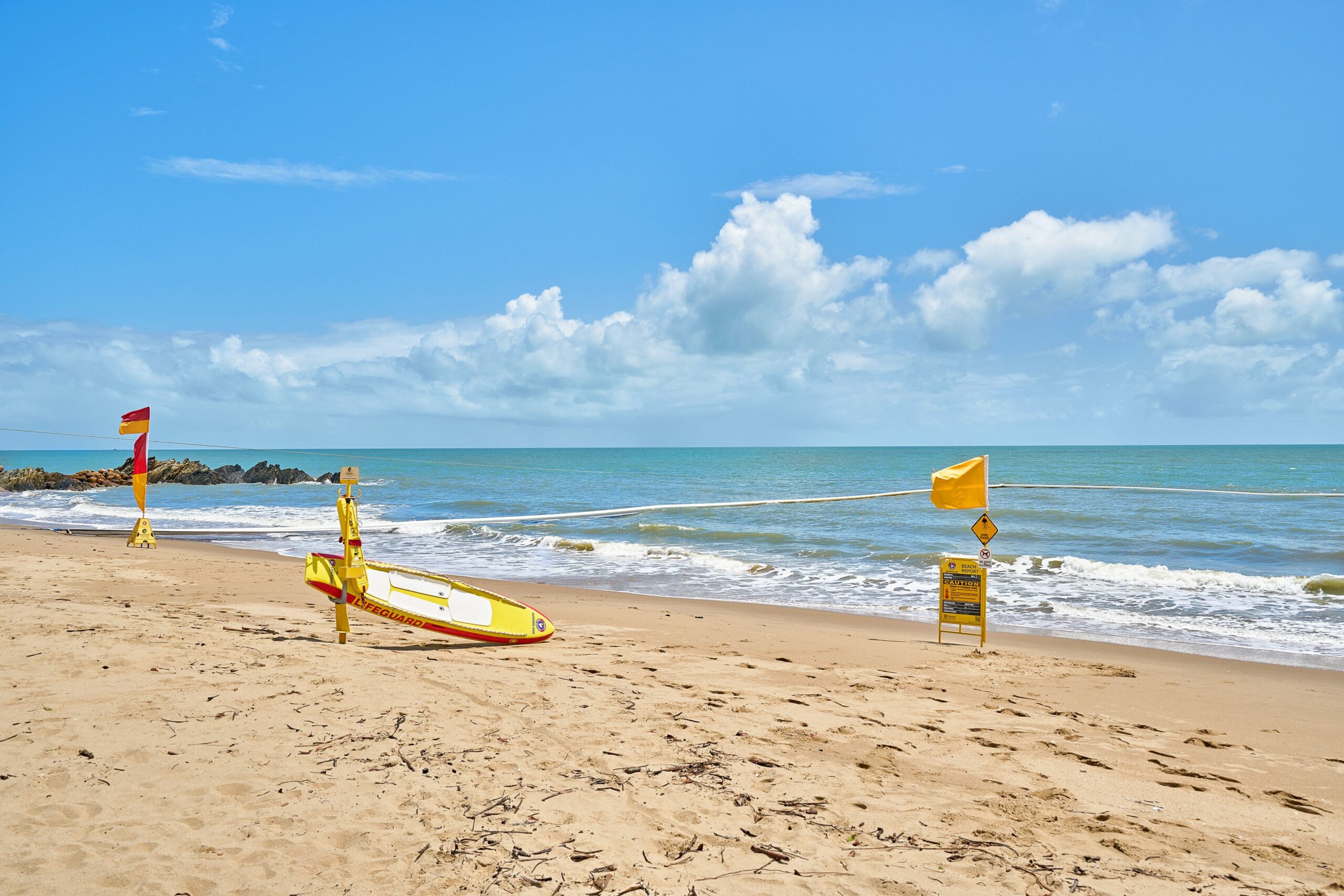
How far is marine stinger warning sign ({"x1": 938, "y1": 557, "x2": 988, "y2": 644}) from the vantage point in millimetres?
9891

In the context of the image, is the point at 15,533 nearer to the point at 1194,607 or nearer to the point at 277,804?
the point at 277,804

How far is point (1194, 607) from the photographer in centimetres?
1316

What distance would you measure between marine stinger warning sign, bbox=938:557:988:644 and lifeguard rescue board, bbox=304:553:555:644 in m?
5.08

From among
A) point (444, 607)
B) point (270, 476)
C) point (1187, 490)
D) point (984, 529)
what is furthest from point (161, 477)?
point (1187, 490)

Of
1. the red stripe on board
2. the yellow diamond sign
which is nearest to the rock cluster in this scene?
the red stripe on board

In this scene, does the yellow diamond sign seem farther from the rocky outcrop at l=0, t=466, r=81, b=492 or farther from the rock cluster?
the rocky outcrop at l=0, t=466, r=81, b=492

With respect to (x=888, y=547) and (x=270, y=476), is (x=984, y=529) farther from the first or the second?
(x=270, y=476)

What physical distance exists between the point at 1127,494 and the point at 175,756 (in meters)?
40.4

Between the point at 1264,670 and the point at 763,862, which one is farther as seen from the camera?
the point at 1264,670

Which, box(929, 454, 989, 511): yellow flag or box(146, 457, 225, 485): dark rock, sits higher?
box(929, 454, 989, 511): yellow flag

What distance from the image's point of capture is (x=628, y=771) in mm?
4707

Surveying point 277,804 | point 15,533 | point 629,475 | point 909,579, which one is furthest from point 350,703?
point 629,475

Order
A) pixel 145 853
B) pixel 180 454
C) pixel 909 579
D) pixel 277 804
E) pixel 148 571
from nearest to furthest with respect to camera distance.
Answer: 1. pixel 145 853
2. pixel 277 804
3. pixel 148 571
4. pixel 909 579
5. pixel 180 454

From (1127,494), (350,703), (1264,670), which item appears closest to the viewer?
(350,703)
